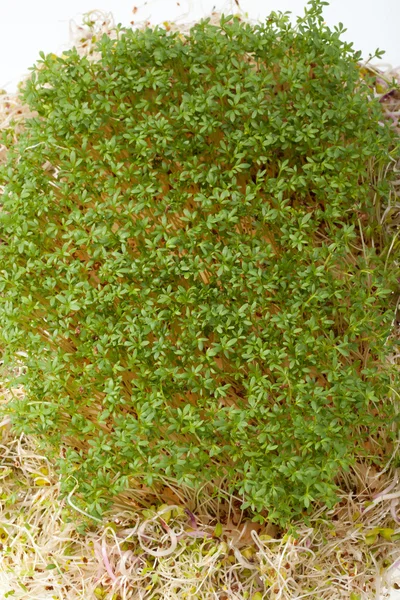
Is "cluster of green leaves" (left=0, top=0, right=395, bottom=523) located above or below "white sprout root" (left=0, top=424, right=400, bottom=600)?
Result: above

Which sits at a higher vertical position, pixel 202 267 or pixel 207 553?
pixel 202 267

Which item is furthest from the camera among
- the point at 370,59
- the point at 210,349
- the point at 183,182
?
the point at 370,59

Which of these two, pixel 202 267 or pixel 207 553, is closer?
pixel 202 267

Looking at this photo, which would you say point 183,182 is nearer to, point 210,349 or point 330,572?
point 210,349

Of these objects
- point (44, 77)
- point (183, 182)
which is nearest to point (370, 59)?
point (183, 182)

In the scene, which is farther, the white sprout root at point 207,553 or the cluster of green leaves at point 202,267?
the white sprout root at point 207,553

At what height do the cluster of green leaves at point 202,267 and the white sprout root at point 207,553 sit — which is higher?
the cluster of green leaves at point 202,267

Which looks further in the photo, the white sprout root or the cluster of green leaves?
the white sprout root

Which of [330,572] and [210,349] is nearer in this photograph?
[210,349]
